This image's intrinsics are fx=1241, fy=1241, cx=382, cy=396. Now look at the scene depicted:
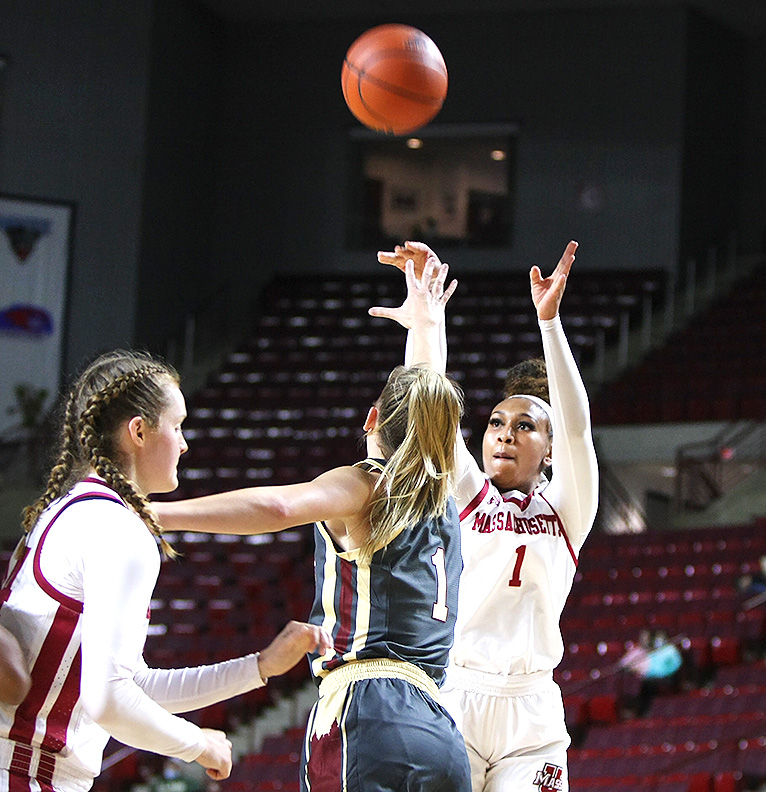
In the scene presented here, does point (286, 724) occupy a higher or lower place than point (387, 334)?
lower

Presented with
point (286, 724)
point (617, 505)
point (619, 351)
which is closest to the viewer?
point (286, 724)

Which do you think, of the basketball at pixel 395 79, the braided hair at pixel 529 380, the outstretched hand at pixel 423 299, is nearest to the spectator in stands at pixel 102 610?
the outstretched hand at pixel 423 299

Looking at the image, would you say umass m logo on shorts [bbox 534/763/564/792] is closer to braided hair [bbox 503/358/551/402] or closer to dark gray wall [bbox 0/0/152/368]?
braided hair [bbox 503/358/551/402]

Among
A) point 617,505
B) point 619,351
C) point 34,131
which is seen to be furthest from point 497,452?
point 34,131

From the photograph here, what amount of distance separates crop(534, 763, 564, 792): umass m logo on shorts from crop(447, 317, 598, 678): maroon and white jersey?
27 cm

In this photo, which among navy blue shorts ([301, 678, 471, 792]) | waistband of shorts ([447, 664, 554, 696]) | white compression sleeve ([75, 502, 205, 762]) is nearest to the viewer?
white compression sleeve ([75, 502, 205, 762])

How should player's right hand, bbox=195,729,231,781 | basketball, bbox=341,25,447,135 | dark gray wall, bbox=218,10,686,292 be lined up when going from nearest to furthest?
1. player's right hand, bbox=195,729,231,781
2. basketball, bbox=341,25,447,135
3. dark gray wall, bbox=218,10,686,292

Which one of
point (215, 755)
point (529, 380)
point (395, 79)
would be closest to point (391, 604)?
point (215, 755)

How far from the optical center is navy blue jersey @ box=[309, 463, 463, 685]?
8.90ft

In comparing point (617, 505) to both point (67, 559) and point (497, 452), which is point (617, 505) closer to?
point (497, 452)

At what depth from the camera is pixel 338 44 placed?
2048 cm

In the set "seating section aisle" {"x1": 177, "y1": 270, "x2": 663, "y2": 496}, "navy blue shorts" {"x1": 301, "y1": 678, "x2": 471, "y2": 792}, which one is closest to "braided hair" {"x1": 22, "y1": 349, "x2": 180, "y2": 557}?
"navy blue shorts" {"x1": 301, "y1": 678, "x2": 471, "y2": 792}

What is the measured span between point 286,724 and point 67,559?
360 inches

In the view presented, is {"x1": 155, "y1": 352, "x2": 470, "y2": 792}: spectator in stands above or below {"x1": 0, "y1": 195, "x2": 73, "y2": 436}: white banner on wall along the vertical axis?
below
